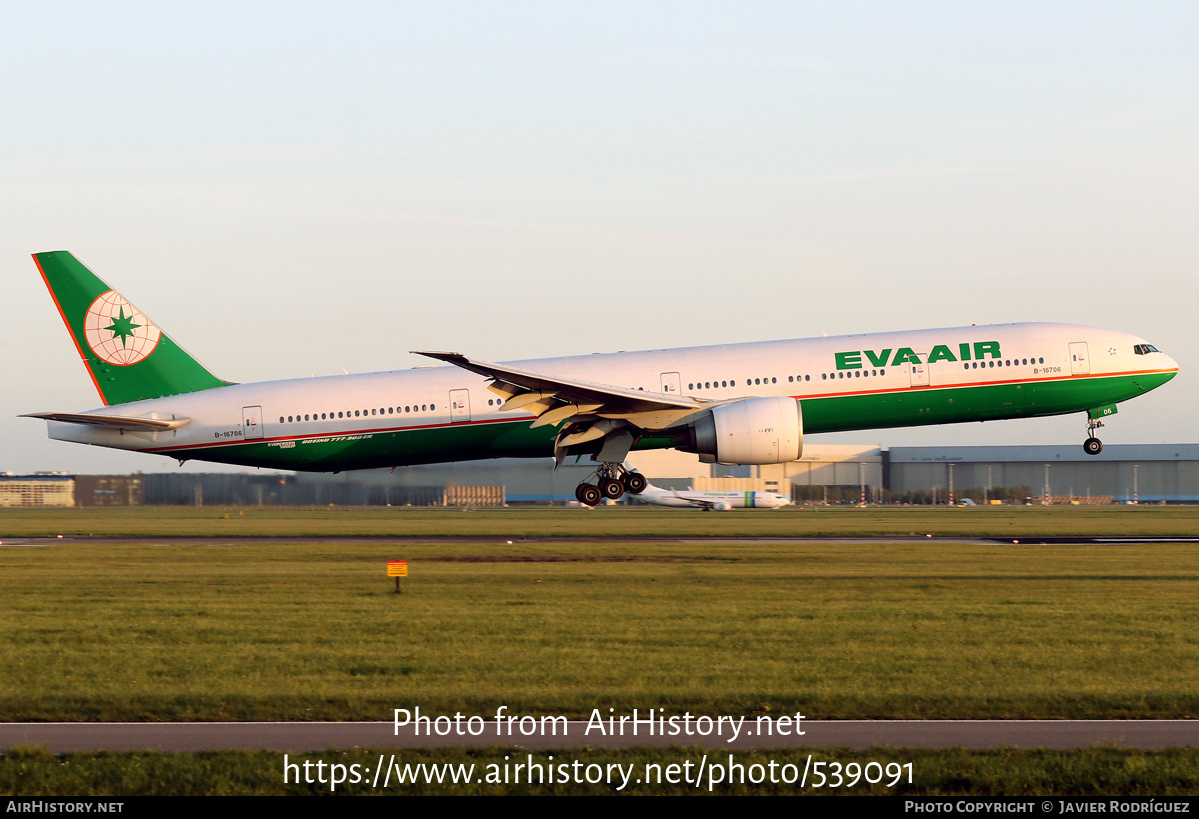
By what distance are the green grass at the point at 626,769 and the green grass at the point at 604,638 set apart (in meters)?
2.20

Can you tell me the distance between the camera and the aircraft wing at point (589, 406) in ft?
115

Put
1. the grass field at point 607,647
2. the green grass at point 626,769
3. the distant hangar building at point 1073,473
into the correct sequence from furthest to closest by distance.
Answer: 1. the distant hangar building at point 1073,473
2. the grass field at point 607,647
3. the green grass at point 626,769

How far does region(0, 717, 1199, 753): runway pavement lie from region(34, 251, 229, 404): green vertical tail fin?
94.9 ft

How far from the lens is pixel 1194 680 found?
14.7 metres

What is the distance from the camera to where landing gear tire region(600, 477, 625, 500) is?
37.7 m

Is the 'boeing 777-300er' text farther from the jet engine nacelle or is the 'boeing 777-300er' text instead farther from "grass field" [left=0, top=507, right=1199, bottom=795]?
"grass field" [left=0, top=507, right=1199, bottom=795]

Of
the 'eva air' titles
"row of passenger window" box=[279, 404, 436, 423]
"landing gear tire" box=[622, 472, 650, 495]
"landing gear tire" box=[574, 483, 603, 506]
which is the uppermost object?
the 'eva air' titles

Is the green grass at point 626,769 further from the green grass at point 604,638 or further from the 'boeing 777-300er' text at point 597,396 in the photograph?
the 'boeing 777-300er' text at point 597,396

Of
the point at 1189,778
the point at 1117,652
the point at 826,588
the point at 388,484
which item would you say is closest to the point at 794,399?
the point at 826,588

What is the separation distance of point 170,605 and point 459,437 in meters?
15.8

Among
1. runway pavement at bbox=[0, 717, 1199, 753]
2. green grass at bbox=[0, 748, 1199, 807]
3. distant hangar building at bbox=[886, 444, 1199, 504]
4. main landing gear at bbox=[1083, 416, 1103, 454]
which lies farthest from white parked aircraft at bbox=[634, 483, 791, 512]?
green grass at bbox=[0, 748, 1199, 807]

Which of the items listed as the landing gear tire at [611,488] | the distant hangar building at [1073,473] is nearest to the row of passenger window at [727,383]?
the landing gear tire at [611,488]

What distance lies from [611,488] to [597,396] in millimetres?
3759

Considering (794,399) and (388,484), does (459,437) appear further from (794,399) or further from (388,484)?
(388,484)
